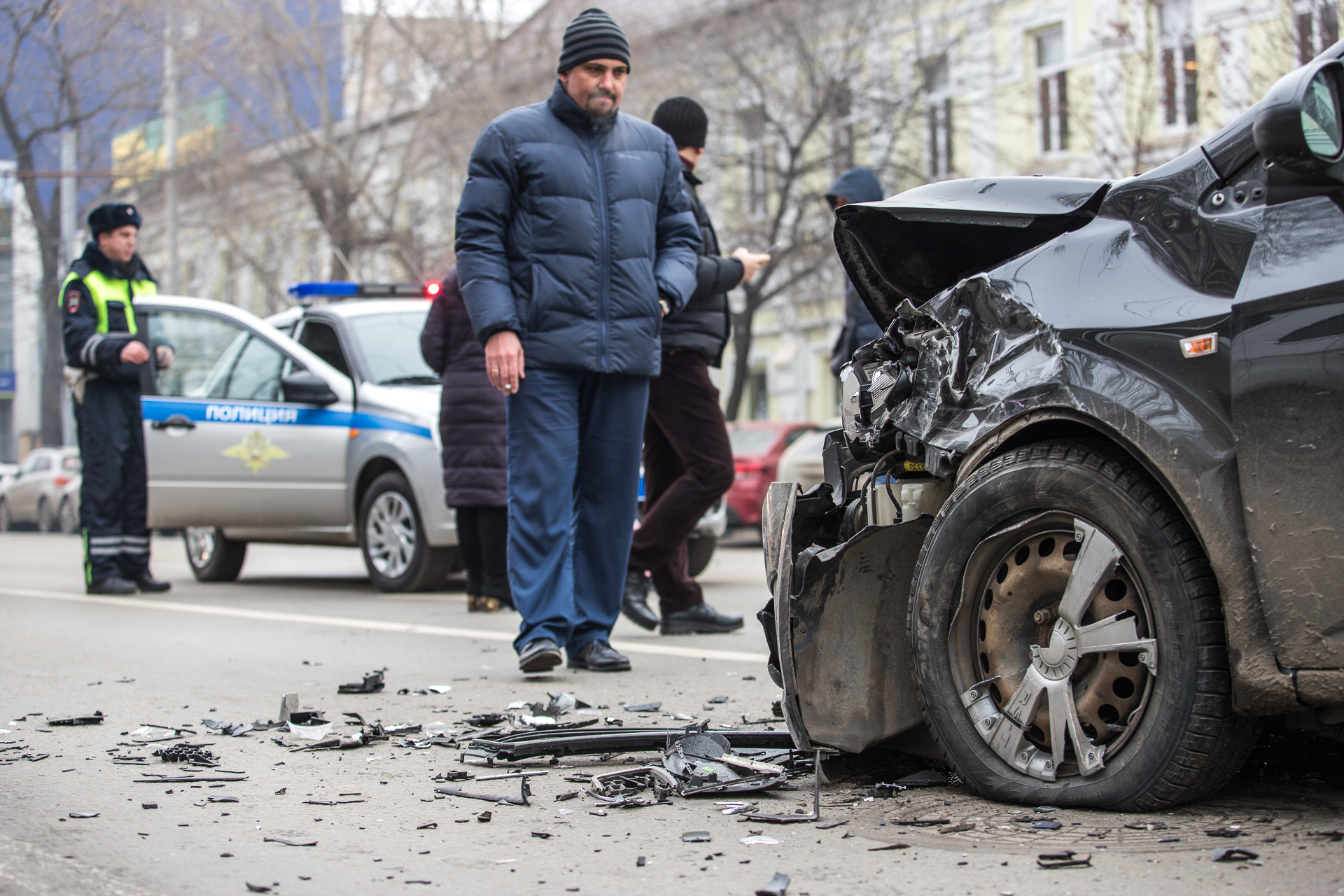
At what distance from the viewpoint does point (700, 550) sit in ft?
32.3

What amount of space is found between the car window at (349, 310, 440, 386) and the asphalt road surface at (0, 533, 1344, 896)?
448 cm

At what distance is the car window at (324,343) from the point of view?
10109 millimetres

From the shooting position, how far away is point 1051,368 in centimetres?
331

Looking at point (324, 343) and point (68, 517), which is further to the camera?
point (68, 517)

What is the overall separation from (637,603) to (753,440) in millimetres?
10954

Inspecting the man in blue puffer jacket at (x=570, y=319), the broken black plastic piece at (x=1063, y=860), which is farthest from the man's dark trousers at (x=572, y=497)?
the broken black plastic piece at (x=1063, y=860)

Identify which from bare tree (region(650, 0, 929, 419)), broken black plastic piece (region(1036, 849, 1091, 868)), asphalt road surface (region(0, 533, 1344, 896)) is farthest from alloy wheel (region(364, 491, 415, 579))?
bare tree (region(650, 0, 929, 419))

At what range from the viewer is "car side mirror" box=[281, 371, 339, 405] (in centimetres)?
973

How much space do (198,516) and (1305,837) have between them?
333 inches

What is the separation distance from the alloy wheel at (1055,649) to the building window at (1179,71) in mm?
16039

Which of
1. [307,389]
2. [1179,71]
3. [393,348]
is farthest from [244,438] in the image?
[1179,71]

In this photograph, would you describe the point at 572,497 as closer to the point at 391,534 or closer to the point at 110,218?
the point at 391,534

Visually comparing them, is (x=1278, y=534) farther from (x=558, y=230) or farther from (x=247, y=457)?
(x=247, y=457)

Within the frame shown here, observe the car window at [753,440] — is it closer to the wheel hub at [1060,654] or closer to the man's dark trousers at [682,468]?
the man's dark trousers at [682,468]
